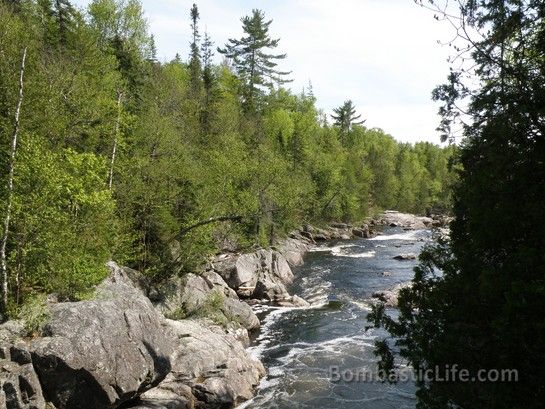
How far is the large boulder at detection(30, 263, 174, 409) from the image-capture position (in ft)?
39.7

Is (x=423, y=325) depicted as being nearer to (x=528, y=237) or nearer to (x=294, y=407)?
(x=528, y=237)

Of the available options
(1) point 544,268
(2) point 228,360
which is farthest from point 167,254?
(1) point 544,268

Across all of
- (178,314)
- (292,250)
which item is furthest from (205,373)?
(292,250)

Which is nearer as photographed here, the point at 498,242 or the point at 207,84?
the point at 498,242

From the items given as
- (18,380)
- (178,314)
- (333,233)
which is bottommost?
(178,314)

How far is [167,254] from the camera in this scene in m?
25.1

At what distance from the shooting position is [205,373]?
55.7 ft

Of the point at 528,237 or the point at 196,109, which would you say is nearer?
the point at 528,237

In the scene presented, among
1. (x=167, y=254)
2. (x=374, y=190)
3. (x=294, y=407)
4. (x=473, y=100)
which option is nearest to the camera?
(x=473, y=100)

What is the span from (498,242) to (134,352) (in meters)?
11.8

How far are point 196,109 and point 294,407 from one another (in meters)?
38.9

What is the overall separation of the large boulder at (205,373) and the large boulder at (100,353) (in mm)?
997

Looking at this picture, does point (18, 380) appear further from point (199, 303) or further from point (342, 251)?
point (342, 251)

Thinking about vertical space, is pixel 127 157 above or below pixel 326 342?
above
